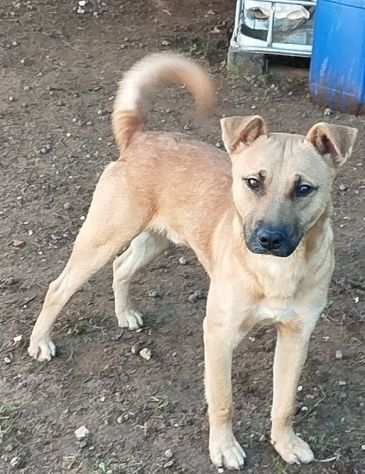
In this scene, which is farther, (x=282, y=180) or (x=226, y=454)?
(x=226, y=454)

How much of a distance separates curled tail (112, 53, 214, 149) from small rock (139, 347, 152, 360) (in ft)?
3.10

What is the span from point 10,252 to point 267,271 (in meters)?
2.02

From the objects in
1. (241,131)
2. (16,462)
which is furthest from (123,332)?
(241,131)

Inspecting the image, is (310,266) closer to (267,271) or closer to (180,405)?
(267,271)

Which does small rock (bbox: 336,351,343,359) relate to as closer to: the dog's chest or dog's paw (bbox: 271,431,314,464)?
dog's paw (bbox: 271,431,314,464)

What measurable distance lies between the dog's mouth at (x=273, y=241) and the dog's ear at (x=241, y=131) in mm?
418

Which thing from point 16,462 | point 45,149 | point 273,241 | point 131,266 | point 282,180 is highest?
point 282,180

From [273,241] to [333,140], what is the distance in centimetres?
45

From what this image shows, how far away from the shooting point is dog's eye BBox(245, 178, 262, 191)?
332 centimetres

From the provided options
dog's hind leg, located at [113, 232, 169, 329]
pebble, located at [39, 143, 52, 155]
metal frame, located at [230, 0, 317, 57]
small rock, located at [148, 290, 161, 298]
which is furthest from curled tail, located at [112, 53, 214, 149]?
metal frame, located at [230, 0, 317, 57]

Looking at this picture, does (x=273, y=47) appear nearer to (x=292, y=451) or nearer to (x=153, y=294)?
(x=153, y=294)

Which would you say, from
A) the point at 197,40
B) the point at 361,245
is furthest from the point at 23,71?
the point at 361,245

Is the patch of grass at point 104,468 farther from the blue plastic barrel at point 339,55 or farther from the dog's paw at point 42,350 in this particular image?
the blue plastic barrel at point 339,55

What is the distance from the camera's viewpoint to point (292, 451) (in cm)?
380
